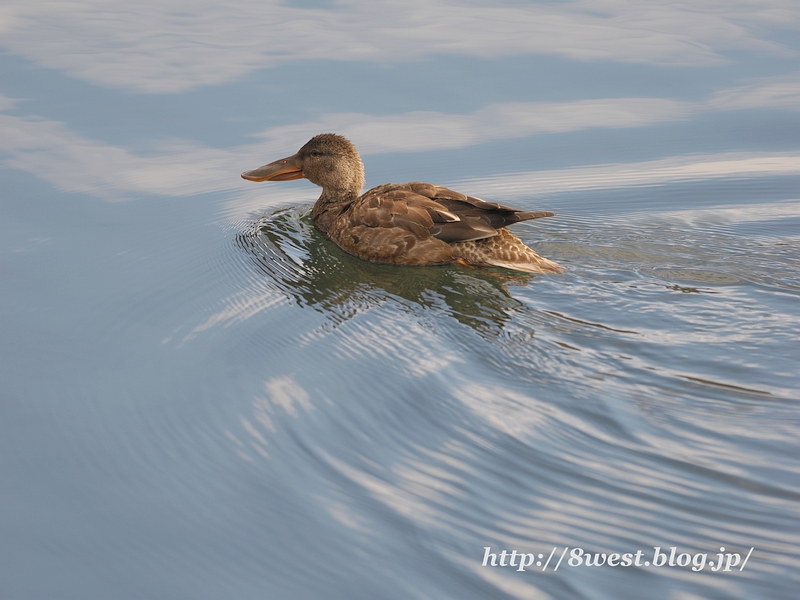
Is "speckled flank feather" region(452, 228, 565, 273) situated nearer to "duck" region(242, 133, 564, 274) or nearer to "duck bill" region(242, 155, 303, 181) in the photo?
"duck" region(242, 133, 564, 274)

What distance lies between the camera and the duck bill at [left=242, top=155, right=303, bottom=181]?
782cm

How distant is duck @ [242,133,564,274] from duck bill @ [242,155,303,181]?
68 centimetres

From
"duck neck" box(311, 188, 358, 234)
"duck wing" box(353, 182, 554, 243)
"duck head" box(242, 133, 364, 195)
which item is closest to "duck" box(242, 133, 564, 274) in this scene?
"duck wing" box(353, 182, 554, 243)

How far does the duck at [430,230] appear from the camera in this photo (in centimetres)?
668

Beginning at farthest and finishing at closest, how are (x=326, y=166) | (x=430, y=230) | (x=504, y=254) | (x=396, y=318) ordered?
(x=326, y=166)
(x=430, y=230)
(x=504, y=254)
(x=396, y=318)

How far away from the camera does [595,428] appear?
4.42m

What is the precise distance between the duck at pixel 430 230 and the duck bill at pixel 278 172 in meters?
0.68

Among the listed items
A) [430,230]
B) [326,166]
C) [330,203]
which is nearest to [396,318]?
[430,230]

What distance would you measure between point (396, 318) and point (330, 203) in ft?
7.96

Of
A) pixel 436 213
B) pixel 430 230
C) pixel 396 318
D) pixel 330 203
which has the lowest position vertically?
pixel 396 318

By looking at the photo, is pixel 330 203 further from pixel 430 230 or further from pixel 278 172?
pixel 430 230

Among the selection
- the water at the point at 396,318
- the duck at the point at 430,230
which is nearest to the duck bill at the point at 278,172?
the water at the point at 396,318

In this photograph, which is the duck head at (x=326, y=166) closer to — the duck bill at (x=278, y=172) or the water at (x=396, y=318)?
the duck bill at (x=278, y=172)

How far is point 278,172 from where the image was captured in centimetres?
793
